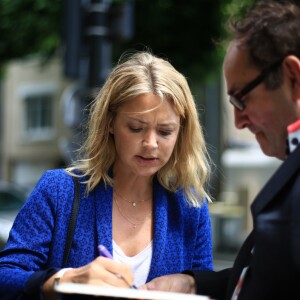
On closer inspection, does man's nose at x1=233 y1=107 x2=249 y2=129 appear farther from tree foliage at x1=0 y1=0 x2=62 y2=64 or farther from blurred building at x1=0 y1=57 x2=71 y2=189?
blurred building at x1=0 y1=57 x2=71 y2=189

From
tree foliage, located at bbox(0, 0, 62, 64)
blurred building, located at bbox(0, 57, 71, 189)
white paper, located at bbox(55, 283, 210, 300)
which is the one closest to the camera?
white paper, located at bbox(55, 283, 210, 300)

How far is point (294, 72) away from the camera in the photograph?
165 cm

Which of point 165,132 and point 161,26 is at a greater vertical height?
point 161,26

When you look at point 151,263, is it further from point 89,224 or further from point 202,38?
point 202,38

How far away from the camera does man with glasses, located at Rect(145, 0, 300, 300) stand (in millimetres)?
1447

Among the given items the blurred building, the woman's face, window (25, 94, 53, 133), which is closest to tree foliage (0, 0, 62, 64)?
the woman's face

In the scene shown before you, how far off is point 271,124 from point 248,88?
110mm

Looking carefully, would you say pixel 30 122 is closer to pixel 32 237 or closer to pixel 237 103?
pixel 32 237

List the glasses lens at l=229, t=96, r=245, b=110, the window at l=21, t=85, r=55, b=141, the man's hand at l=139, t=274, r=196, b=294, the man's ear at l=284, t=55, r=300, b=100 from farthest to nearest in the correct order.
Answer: the window at l=21, t=85, r=55, b=141 → the man's hand at l=139, t=274, r=196, b=294 → the glasses lens at l=229, t=96, r=245, b=110 → the man's ear at l=284, t=55, r=300, b=100

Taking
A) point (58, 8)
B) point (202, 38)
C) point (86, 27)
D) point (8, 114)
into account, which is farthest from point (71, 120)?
point (8, 114)

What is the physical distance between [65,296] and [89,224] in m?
0.59

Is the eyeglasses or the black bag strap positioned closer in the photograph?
A: the eyeglasses

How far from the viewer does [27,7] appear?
12.2 m

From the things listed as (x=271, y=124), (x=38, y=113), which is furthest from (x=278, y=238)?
(x=38, y=113)
